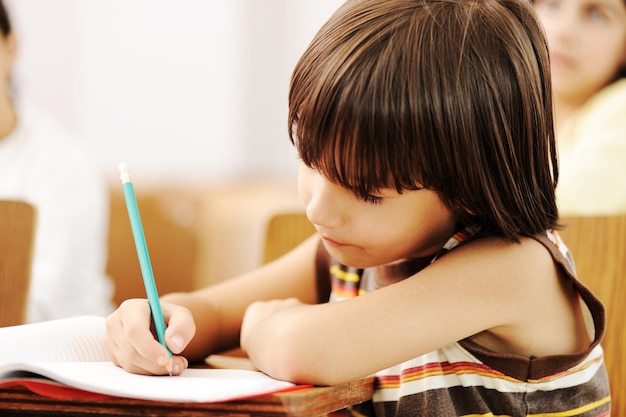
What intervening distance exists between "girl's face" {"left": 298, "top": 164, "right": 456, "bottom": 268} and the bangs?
0.02 m

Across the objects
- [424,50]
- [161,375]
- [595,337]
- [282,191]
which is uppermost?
[424,50]

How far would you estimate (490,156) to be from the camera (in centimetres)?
73

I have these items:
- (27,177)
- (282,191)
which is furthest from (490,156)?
(282,191)

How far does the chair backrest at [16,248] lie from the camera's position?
3.56ft

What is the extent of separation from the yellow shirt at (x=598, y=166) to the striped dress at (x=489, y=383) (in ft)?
2.00

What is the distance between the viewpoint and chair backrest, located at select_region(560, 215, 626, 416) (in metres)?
1.05

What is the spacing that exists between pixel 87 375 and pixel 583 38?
50.5 inches

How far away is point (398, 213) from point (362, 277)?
0.21m

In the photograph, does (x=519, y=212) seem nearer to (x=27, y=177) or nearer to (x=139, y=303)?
(x=139, y=303)

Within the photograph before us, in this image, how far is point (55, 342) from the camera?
0.74 meters

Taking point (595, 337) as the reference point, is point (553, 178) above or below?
above

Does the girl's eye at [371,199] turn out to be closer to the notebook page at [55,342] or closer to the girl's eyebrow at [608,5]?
the notebook page at [55,342]

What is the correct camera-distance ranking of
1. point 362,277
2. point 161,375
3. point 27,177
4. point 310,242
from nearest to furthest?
point 161,375 → point 362,277 → point 310,242 → point 27,177

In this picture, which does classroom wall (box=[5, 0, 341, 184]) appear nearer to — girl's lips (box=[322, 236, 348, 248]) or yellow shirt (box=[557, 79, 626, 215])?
yellow shirt (box=[557, 79, 626, 215])
